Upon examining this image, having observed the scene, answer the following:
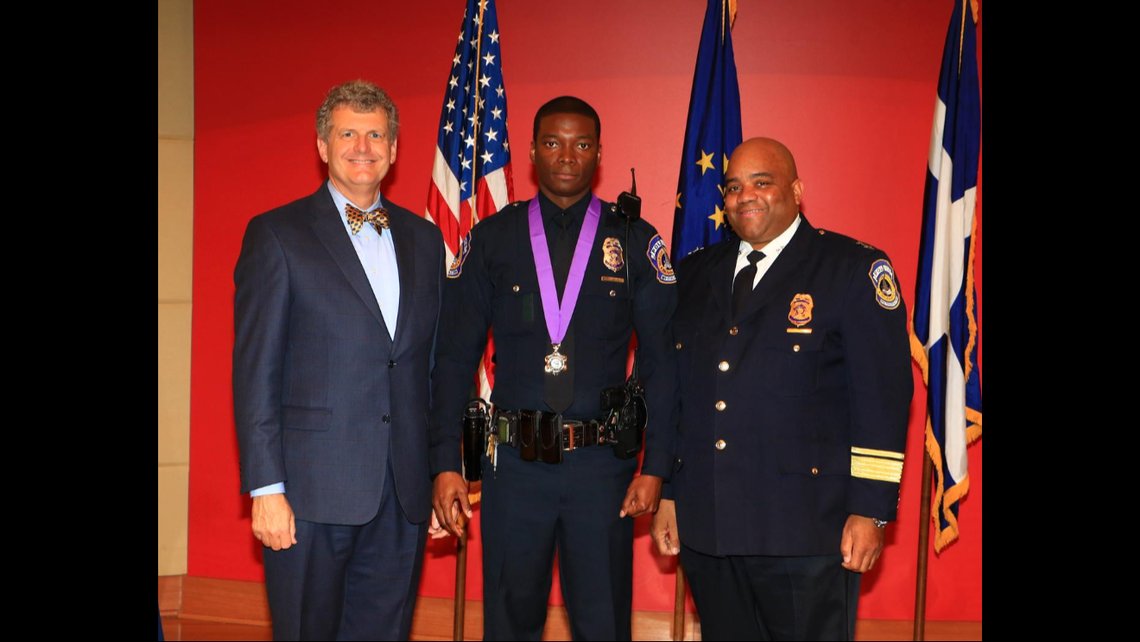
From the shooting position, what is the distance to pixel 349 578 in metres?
2.63

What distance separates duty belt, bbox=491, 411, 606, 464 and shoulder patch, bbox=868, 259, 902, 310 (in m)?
0.98

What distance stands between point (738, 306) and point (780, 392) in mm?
316

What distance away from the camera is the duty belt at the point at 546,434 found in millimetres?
2746

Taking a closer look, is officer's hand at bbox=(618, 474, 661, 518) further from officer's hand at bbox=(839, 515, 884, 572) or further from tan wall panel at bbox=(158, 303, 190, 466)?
tan wall panel at bbox=(158, 303, 190, 466)

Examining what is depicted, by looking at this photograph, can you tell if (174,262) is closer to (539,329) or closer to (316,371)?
(316,371)

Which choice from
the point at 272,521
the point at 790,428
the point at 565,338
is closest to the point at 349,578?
the point at 272,521

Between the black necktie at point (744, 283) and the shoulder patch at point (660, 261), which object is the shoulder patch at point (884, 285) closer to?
the black necktie at point (744, 283)

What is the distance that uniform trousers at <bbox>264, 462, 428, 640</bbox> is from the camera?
2500 millimetres

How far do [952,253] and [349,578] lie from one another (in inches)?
114

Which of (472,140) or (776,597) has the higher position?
(472,140)

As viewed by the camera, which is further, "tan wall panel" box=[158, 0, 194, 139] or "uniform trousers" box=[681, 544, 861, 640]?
"tan wall panel" box=[158, 0, 194, 139]

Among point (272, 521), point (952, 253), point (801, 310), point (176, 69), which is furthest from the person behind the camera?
point (176, 69)

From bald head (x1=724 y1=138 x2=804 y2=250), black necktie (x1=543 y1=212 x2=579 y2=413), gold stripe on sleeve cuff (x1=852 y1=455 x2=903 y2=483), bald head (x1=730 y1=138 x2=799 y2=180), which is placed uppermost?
bald head (x1=730 y1=138 x2=799 y2=180)

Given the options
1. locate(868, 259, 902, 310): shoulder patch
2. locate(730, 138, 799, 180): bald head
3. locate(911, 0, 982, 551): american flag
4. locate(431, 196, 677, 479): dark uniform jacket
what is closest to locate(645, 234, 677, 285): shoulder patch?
locate(431, 196, 677, 479): dark uniform jacket
